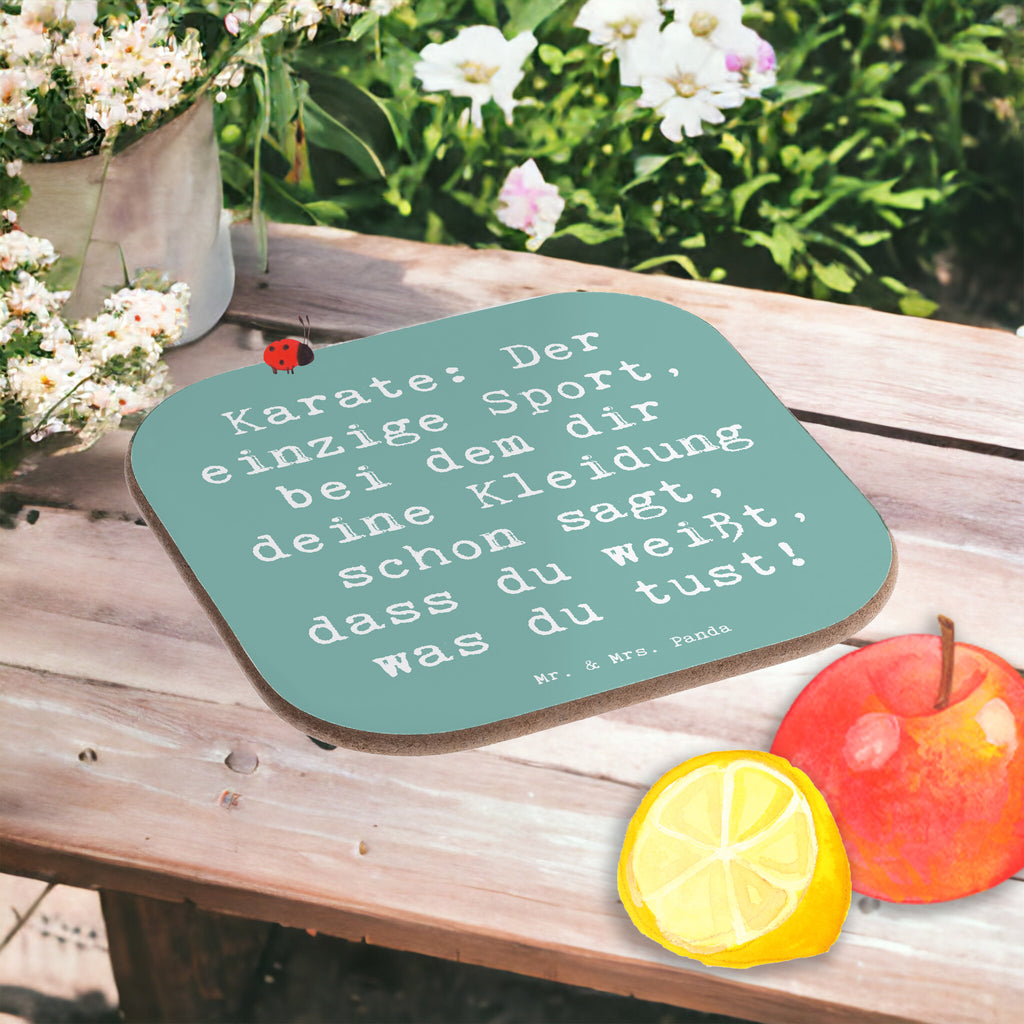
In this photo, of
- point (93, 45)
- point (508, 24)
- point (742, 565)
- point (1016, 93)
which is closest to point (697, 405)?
point (742, 565)

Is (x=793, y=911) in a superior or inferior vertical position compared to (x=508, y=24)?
inferior

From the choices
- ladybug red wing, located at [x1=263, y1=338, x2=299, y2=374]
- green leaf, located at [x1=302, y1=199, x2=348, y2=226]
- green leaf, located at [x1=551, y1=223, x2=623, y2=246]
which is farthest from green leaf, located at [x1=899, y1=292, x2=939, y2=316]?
ladybug red wing, located at [x1=263, y1=338, x2=299, y2=374]

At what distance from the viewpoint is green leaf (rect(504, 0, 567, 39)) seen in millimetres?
1588

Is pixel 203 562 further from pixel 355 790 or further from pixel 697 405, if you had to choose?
pixel 697 405

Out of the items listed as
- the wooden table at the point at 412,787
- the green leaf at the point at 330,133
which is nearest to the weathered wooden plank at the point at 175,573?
the wooden table at the point at 412,787

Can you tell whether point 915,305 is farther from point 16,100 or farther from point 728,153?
point 16,100

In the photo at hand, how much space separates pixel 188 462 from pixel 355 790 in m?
0.32

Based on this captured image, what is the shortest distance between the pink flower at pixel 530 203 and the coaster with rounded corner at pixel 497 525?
50 cm

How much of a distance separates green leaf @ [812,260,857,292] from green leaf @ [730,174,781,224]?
14 cm

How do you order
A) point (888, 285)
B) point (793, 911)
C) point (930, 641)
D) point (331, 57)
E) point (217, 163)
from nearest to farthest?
1. point (793, 911)
2. point (930, 641)
3. point (217, 163)
4. point (331, 57)
5. point (888, 285)

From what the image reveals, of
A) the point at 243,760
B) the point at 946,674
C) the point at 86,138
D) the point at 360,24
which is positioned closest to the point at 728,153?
the point at 360,24

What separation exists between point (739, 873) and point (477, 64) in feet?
3.46

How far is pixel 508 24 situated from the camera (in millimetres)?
1618

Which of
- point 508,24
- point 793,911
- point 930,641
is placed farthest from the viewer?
point 508,24
